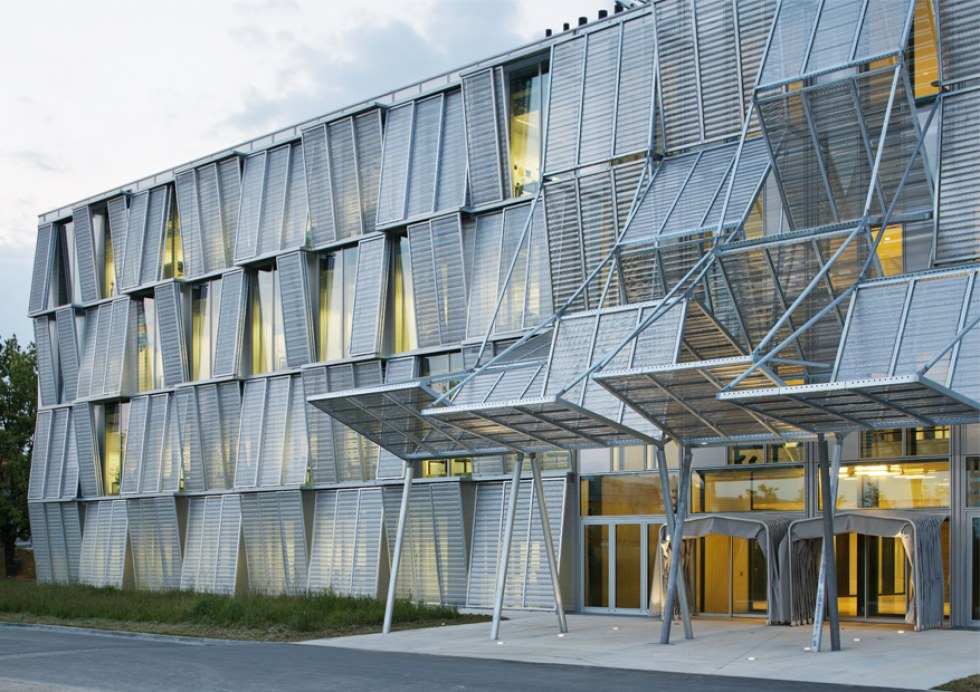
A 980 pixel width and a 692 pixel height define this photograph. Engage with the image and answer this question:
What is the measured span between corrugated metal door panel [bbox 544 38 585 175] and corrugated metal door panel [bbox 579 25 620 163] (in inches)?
9.6

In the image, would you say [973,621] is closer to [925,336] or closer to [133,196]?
[925,336]

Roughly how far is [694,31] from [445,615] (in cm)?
1467

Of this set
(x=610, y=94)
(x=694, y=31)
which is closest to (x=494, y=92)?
(x=610, y=94)

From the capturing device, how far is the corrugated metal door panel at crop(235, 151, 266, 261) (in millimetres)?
37125

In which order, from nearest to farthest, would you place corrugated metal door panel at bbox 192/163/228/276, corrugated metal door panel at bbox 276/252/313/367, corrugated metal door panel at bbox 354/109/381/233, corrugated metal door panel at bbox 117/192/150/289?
corrugated metal door panel at bbox 354/109/381/233 < corrugated metal door panel at bbox 276/252/313/367 < corrugated metal door panel at bbox 192/163/228/276 < corrugated metal door panel at bbox 117/192/150/289

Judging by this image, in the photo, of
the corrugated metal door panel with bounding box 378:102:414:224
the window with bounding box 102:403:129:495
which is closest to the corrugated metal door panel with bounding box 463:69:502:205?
the corrugated metal door panel with bounding box 378:102:414:224

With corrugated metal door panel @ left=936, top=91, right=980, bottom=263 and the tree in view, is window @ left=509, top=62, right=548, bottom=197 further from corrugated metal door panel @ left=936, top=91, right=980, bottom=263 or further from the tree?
the tree

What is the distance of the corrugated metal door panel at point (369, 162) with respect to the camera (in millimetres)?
34094

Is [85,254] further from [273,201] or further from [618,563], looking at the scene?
[618,563]

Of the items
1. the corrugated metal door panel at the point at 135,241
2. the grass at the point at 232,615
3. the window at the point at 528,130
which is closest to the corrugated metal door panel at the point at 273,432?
the grass at the point at 232,615

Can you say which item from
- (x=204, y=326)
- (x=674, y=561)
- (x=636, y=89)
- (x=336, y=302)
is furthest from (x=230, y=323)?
(x=674, y=561)

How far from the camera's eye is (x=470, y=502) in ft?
101

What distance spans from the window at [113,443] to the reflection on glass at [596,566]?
1948 cm

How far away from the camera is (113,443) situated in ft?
138
